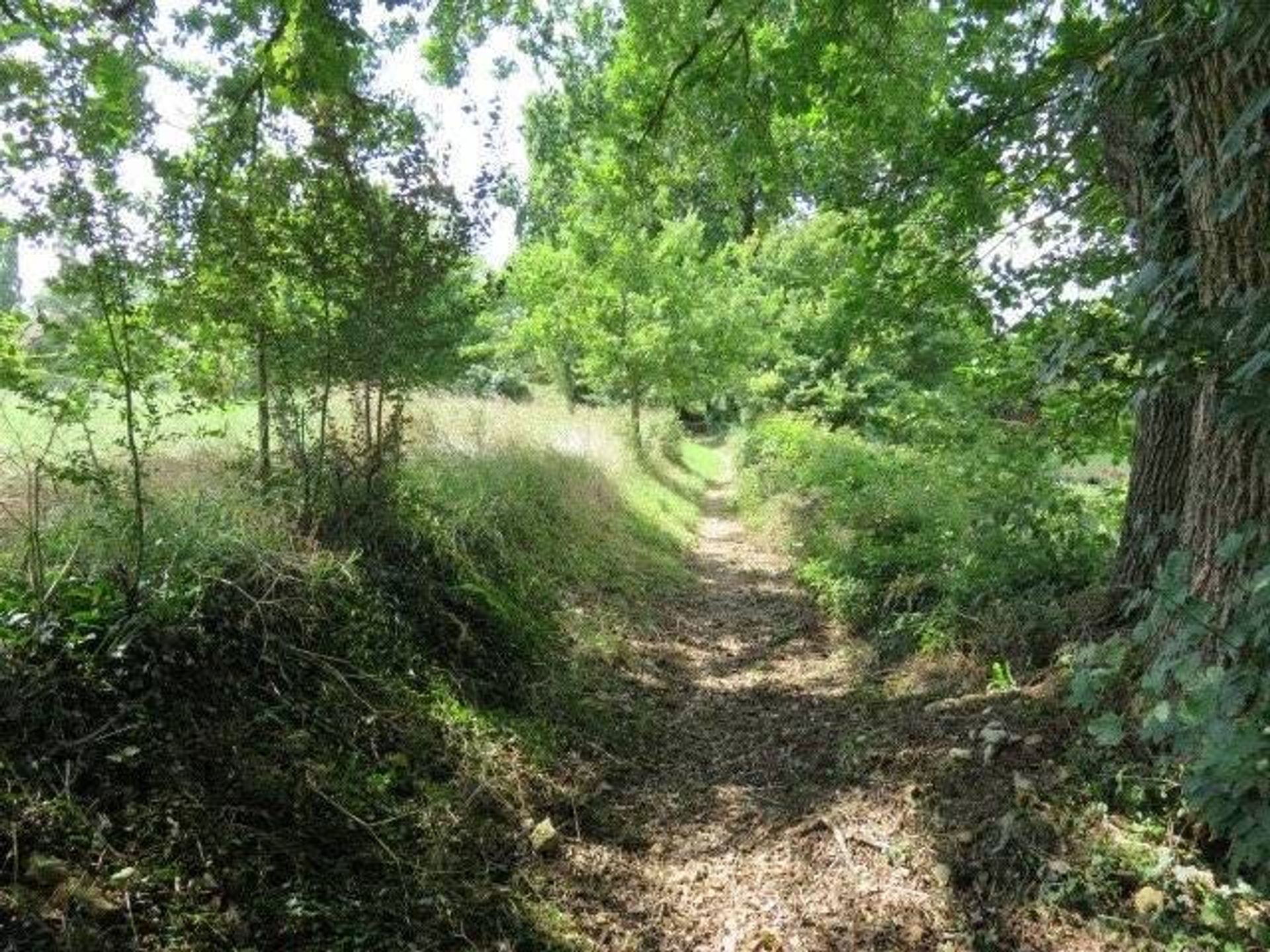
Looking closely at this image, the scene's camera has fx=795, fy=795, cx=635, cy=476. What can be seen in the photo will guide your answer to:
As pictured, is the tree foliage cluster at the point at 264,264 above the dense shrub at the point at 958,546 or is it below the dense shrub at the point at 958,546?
above

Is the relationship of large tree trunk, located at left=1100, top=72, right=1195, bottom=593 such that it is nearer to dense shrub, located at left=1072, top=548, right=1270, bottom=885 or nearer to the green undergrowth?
dense shrub, located at left=1072, top=548, right=1270, bottom=885

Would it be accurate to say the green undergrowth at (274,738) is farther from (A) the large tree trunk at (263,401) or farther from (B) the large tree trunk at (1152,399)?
(B) the large tree trunk at (1152,399)

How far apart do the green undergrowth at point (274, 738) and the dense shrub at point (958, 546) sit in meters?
2.34

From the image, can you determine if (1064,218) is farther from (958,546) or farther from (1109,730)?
(1109,730)

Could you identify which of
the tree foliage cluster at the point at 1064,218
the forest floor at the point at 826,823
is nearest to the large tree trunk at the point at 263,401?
the forest floor at the point at 826,823

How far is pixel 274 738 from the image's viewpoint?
314 cm

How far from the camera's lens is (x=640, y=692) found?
5340mm

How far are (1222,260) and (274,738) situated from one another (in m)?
4.02

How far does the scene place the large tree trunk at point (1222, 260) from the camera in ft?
8.96

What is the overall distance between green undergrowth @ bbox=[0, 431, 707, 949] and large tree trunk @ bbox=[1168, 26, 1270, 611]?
2.94 meters

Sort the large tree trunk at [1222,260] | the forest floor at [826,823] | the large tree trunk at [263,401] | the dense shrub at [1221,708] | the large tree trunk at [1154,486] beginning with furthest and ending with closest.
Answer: the large tree trunk at [263,401], the large tree trunk at [1154,486], the forest floor at [826,823], the large tree trunk at [1222,260], the dense shrub at [1221,708]

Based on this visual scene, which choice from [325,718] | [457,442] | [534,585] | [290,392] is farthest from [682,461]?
[325,718]

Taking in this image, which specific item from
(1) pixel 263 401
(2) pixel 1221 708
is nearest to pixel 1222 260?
(2) pixel 1221 708

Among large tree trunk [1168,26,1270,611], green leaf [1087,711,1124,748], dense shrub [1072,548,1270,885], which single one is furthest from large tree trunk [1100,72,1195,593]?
green leaf [1087,711,1124,748]
